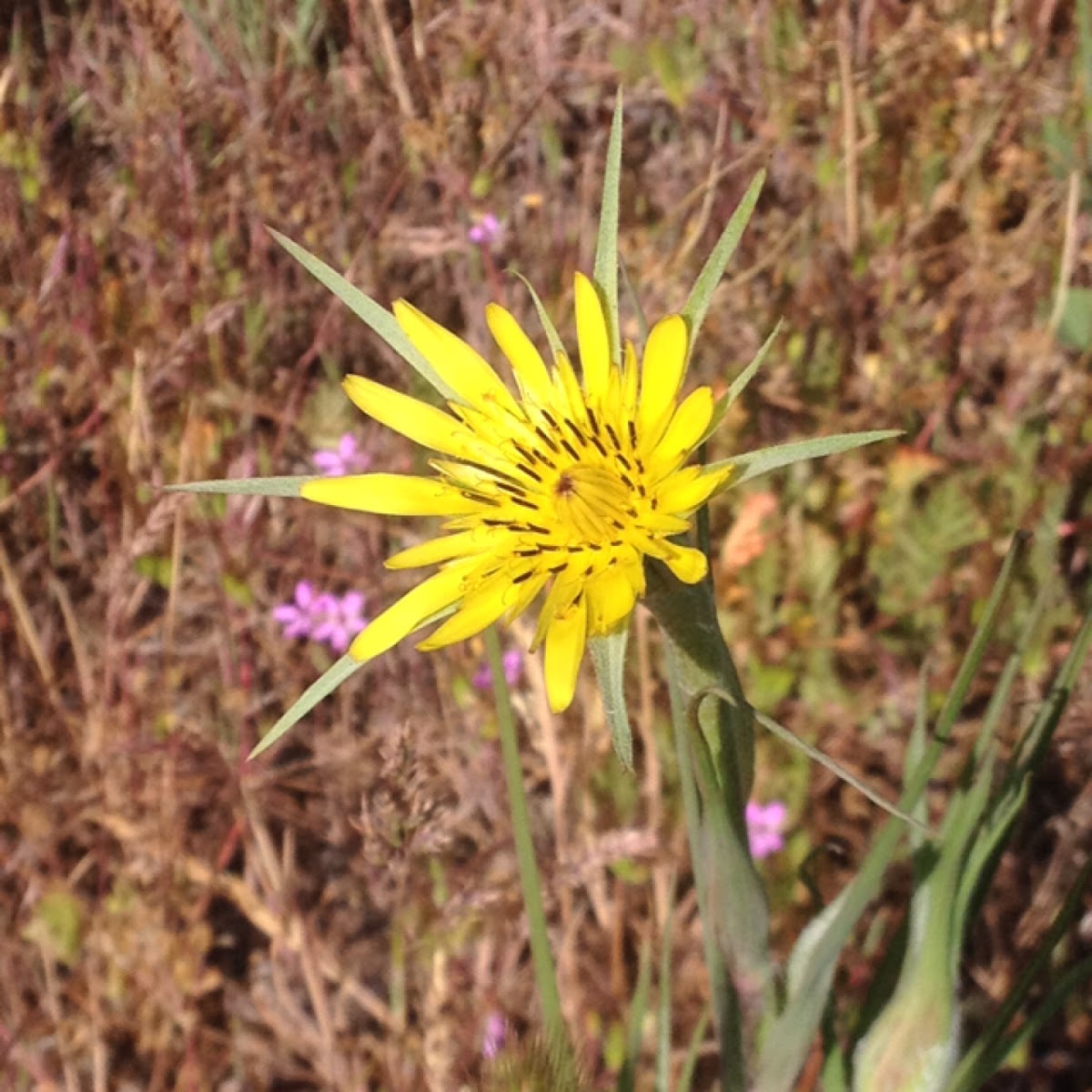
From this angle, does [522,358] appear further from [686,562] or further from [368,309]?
[686,562]

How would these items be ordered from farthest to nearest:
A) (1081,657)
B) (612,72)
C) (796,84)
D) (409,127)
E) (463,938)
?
1. (612,72)
2. (796,84)
3. (409,127)
4. (463,938)
5. (1081,657)

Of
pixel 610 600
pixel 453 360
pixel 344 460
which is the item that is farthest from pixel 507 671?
pixel 610 600

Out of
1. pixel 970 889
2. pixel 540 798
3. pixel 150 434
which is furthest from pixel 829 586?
pixel 150 434

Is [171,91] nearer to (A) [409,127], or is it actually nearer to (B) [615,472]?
(A) [409,127]

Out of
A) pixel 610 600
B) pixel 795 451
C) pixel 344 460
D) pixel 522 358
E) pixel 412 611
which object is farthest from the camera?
pixel 344 460

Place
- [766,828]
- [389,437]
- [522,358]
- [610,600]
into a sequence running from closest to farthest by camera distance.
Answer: [610,600], [522,358], [766,828], [389,437]

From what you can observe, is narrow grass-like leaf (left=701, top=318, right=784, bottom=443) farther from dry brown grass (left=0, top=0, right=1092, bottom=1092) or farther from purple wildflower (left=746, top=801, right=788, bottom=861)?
purple wildflower (left=746, top=801, right=788, bottom=861)
